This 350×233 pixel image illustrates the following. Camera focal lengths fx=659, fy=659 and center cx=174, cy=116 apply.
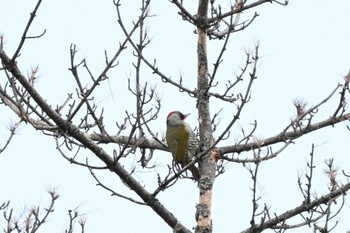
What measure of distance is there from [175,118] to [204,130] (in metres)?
1.54

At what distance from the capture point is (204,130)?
5.11m

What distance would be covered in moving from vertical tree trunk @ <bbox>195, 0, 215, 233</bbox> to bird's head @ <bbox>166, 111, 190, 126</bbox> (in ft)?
4.36

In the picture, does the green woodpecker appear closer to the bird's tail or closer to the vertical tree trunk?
the bird's tail

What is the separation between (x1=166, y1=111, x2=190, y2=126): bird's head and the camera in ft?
21.4

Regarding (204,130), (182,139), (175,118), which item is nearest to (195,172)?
(204,130)

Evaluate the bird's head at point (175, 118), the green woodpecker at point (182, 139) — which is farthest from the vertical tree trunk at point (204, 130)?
the bird's head at point (175, 118)

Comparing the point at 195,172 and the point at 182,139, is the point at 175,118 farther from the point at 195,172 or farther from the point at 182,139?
the point at 195,172

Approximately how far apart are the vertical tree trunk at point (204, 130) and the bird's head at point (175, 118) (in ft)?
4.36

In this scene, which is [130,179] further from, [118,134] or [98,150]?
[118,134]

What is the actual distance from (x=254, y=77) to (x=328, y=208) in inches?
47.4

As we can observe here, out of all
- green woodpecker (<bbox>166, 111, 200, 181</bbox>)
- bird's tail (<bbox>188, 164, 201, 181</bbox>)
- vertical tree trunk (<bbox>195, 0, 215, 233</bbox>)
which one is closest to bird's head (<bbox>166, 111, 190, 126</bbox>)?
green woodpecker (<bbox>166, 111, 200, 181</bbox>)

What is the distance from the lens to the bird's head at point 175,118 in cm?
652

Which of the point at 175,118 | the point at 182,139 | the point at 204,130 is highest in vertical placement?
the point at 175,118

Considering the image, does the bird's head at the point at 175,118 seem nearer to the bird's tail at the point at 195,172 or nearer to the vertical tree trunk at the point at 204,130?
the bird's tail at the point at 195,172
